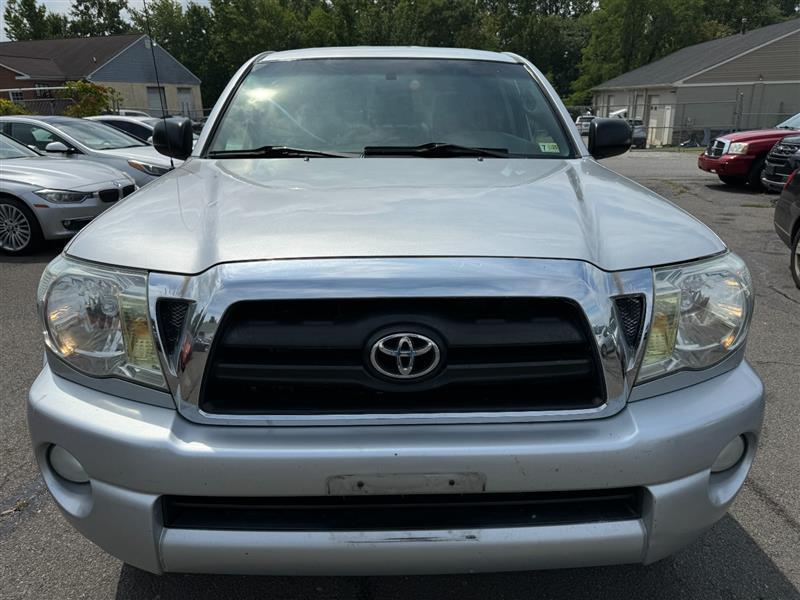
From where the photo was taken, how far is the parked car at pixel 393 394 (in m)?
1.64

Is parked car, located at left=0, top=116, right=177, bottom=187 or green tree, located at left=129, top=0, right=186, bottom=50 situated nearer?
parked car, located at left=0, top=116, right=177, bottom=187

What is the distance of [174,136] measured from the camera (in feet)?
11.0

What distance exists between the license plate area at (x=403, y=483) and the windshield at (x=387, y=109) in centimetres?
165

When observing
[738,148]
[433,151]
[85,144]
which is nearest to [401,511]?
[433,151]

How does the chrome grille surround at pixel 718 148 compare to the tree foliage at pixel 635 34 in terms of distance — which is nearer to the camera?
the chrome grille surround at pixel 718 148

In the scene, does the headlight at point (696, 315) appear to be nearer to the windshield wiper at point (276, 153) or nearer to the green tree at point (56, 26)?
the windshield wiper at point (276, 153)

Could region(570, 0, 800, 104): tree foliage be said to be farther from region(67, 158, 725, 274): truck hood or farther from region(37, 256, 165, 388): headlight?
region(37, 256, 165, 388): headlight

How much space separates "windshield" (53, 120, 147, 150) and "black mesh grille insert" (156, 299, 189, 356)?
381 inches

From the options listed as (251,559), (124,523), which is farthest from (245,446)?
(124,523)

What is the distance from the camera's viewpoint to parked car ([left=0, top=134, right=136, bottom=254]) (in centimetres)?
755

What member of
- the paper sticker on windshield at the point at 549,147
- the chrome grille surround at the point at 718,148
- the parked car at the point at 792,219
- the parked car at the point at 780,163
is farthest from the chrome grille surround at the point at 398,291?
the chrome grille surround at the point at 718,148

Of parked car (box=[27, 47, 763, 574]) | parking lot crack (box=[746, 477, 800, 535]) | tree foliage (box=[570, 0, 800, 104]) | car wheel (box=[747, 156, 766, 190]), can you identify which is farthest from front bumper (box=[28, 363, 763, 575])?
tree foliage (box=[570, 0, 800, 104])

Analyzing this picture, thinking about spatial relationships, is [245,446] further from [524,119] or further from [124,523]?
[524,119]

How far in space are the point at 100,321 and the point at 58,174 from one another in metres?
7.04
